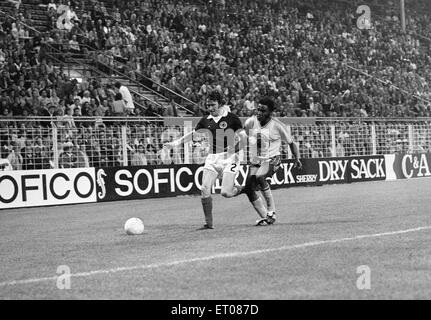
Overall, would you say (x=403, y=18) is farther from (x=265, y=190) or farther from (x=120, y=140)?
(x=265, y=190)

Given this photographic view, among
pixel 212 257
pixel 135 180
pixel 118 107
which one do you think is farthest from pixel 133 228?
pixel 118 107

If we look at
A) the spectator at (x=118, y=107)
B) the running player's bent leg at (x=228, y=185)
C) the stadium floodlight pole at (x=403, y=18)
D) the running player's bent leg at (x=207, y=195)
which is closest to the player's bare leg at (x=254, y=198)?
the running player's bent leg at (x=228, y=185)

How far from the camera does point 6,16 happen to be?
25906mm

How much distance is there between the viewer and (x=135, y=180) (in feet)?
75.7

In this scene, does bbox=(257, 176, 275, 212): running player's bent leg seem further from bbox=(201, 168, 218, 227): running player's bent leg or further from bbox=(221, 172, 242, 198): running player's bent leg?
bbox=(201, 168, 218, 227): running player's bent leg

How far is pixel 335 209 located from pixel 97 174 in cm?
853

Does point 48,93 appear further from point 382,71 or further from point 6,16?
point 382,71

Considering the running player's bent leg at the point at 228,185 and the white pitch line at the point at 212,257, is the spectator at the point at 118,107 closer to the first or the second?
the running player's bent leg at the point at 228,185

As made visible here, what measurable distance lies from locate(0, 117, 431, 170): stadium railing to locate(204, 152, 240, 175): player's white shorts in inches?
217

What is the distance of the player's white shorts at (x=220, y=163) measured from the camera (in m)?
13.2

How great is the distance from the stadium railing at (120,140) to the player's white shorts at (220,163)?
5.51 metres

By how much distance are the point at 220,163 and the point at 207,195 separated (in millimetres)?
634

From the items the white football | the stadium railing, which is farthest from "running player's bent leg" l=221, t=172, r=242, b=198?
the stadium railing
